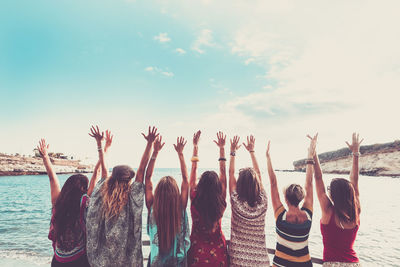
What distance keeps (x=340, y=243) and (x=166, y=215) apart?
82.6 inches

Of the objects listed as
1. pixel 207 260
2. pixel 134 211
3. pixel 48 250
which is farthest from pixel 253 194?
A: pixel 48 250

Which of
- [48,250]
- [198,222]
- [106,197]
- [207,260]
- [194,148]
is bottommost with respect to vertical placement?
[48,250]

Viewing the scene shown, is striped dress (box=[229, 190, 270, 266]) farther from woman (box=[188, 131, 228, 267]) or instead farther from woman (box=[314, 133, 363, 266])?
woman (box=[314, 133, 363, 266])

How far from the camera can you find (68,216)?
274 centimetres

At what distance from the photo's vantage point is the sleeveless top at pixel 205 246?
9.00 ft

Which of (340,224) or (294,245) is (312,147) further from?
(294,245)

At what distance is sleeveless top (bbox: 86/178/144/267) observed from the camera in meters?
2.64

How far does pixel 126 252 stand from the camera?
2.74m

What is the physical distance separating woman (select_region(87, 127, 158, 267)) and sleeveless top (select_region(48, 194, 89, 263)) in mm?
244

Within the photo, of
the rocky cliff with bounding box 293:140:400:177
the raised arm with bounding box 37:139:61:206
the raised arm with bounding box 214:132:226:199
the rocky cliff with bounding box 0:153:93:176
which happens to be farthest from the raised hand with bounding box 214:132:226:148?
the rocky cliff with bounding box 0:153:93:176

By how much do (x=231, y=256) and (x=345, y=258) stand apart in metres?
1.34

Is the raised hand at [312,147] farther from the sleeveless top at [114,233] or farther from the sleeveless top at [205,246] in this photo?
the sleeveless top at [114,233]

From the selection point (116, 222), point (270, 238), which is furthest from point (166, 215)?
point (270, 238)

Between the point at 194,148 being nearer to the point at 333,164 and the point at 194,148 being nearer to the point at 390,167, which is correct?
the point at 390,167
